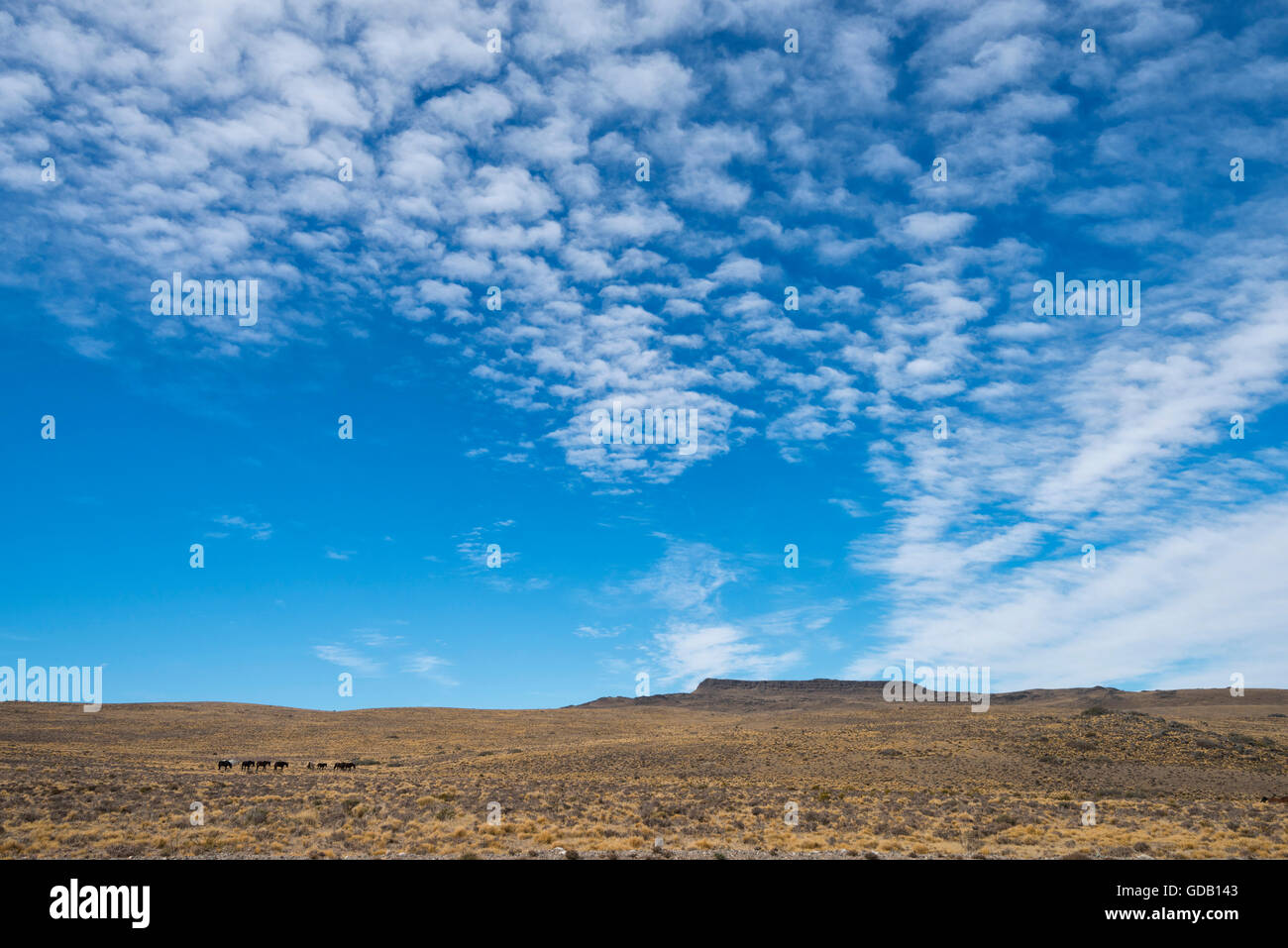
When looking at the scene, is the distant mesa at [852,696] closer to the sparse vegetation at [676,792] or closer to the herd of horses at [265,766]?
the sparse vegetation at [676,792]

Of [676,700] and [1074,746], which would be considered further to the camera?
[676,700]

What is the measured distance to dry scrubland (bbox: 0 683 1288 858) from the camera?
22.0 m

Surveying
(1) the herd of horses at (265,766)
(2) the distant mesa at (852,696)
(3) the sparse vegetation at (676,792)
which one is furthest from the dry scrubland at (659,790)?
(2) the distant mesa at (852,696)

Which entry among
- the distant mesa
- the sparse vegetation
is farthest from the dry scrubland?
the distant mesa

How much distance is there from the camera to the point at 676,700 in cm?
15188

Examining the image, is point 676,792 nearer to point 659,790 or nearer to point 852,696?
point 659,790

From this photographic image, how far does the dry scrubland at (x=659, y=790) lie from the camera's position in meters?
22.0

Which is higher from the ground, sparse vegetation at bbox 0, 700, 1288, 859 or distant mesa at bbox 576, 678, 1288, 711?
sparse vegetation at bbox 0, 700, 1288, 859

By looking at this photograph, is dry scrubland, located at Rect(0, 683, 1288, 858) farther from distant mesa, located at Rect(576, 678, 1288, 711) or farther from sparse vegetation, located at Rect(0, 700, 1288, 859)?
distant mesa, located at Rect(576, 678, 1288, 711)

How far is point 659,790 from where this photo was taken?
35688 mm

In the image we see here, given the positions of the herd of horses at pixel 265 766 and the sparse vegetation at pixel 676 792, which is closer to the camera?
the sparse vegetation at pixel 676 792
